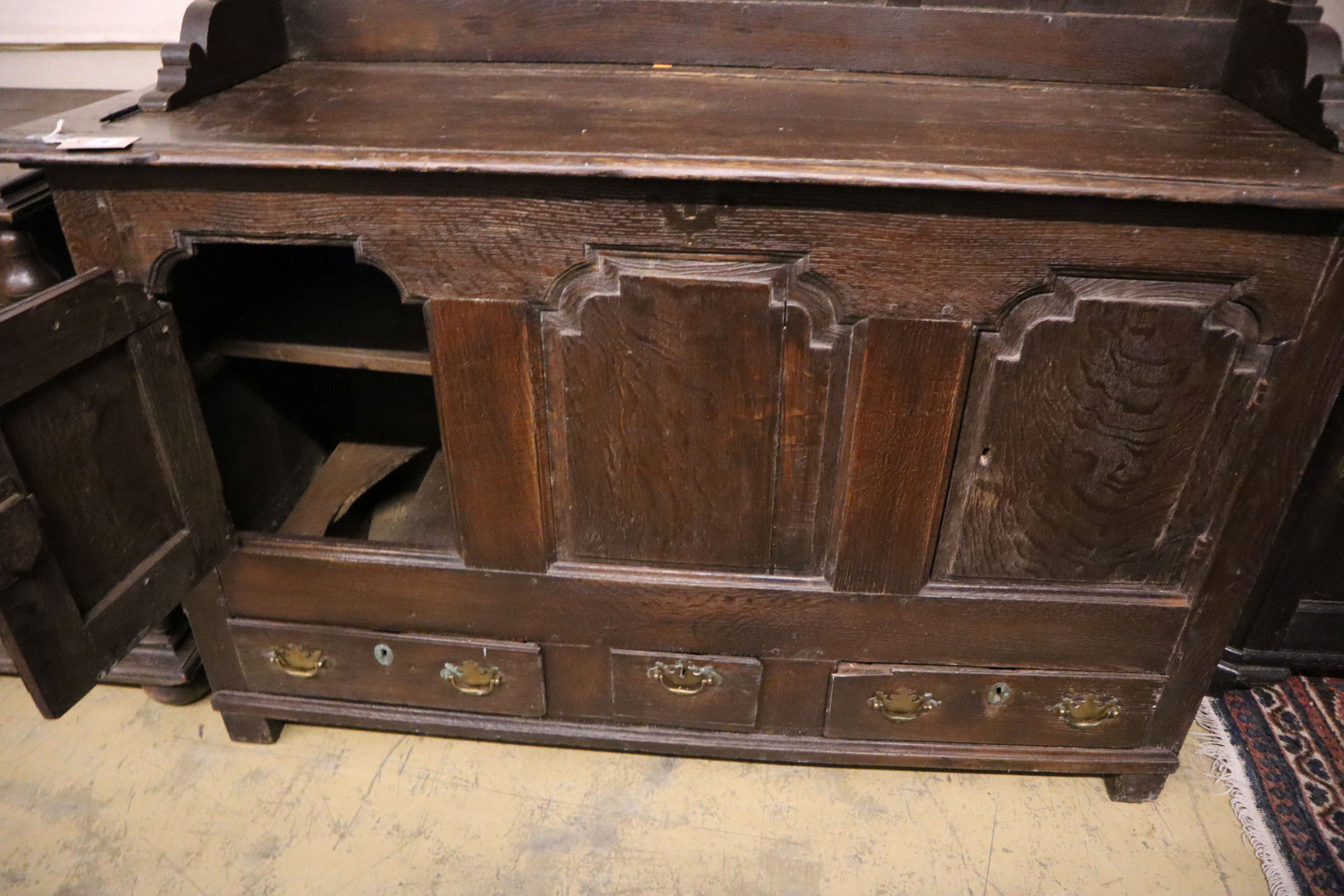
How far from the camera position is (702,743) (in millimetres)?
1548

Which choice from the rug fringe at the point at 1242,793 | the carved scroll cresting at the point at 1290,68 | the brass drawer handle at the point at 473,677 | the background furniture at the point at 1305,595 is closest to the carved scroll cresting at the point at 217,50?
the brass drawer handle at the point at 473,677

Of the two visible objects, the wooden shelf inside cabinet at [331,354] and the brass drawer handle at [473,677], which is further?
the brass drawer handle at [473,677]

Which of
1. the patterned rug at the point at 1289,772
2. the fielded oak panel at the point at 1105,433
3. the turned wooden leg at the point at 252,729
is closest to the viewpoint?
the fielded oak panel at the point at 1105,433

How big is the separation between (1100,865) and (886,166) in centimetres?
116

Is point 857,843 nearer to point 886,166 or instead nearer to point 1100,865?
point 1100,865

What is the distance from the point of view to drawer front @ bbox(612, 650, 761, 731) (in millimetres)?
1460

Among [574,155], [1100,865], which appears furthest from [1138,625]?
[574,155]

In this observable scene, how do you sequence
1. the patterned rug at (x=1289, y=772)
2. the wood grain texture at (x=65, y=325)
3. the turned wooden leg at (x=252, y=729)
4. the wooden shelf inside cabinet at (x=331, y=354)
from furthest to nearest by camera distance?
the turned wooden leg at (x=252, y=729)
the patterned rug at (x=1289, y=772)
the wooden shelf inside cabinet at (x=331, y=354)
the wood grain texture at (x=65, y=325)

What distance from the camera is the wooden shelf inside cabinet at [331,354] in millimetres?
1371

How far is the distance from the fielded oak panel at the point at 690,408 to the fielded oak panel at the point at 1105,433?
0.71ft

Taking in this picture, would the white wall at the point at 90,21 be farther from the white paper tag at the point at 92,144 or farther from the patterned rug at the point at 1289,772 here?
the patterned rug at the point at 1289,772

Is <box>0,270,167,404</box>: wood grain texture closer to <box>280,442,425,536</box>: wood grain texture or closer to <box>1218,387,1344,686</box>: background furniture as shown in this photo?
<box>280,442,425,536</box>: wood grain texture

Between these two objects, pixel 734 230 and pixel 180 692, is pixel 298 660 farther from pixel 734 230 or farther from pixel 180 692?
pixel 734 230

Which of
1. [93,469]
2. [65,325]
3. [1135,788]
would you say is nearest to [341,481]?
[93,469]
